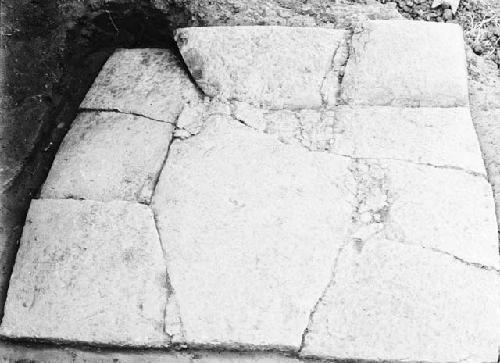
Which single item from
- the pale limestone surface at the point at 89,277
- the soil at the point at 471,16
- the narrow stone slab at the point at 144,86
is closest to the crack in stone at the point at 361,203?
the pale limestone surface at the point at 89,277

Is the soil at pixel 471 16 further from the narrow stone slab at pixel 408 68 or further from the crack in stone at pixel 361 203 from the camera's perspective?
the crack in stone at pixel 361 203

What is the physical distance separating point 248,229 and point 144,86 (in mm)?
520

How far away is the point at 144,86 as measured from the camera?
167cm

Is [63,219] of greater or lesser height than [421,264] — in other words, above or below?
below

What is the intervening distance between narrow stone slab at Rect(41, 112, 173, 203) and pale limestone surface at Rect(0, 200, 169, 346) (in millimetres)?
41

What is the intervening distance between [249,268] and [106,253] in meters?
0.34

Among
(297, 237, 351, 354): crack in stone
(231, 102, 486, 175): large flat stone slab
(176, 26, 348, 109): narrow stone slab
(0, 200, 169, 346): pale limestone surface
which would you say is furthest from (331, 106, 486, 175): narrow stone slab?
(0, 200, 169, 346): pale limestone surface

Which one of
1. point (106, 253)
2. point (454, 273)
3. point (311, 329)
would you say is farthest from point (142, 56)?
point (454, 273)

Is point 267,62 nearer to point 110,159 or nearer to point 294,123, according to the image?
point 294,123

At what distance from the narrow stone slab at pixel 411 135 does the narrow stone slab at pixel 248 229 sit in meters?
0.08

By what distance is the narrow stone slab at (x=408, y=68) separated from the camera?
1.59 meters

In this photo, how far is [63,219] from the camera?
4.92ft

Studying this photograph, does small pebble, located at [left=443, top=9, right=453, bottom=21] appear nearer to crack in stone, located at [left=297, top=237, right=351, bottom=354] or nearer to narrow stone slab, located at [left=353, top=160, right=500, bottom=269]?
narrow stone slab, located at [left=353, top=160, right=500, bottom=269]

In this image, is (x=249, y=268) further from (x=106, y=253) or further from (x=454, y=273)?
(x=454, y=273)
